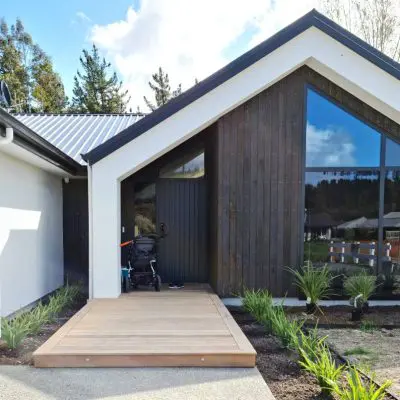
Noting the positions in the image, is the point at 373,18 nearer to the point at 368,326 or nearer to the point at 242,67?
the point at 242,67

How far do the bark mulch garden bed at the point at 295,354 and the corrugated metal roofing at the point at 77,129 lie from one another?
439 centimetres

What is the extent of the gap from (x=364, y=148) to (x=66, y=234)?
583cm

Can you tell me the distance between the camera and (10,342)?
361 cm

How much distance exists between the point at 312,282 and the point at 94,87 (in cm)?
2378

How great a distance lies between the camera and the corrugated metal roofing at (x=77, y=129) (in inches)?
284

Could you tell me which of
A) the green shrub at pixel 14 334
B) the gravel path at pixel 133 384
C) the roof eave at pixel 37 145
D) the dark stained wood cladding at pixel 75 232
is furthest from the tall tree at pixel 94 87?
the gravel path at pixel 133 384

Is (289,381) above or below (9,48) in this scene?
below

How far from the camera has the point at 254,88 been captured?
17.5 ft

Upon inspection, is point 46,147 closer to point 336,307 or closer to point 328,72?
point 328,72

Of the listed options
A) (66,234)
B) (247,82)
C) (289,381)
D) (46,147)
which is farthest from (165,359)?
(66,234)

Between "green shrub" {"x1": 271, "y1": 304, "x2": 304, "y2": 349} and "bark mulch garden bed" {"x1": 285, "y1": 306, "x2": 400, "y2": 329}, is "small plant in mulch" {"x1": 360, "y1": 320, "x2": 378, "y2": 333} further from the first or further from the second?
"green shrub" {"x1": 271, "y1": 304, "x2": 304, "y2": 349}

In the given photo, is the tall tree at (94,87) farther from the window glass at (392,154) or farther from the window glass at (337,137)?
the window glass at (392,154)

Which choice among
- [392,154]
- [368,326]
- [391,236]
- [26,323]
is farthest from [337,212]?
[26,323]

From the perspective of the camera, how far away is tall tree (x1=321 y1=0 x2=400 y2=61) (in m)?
13.5
